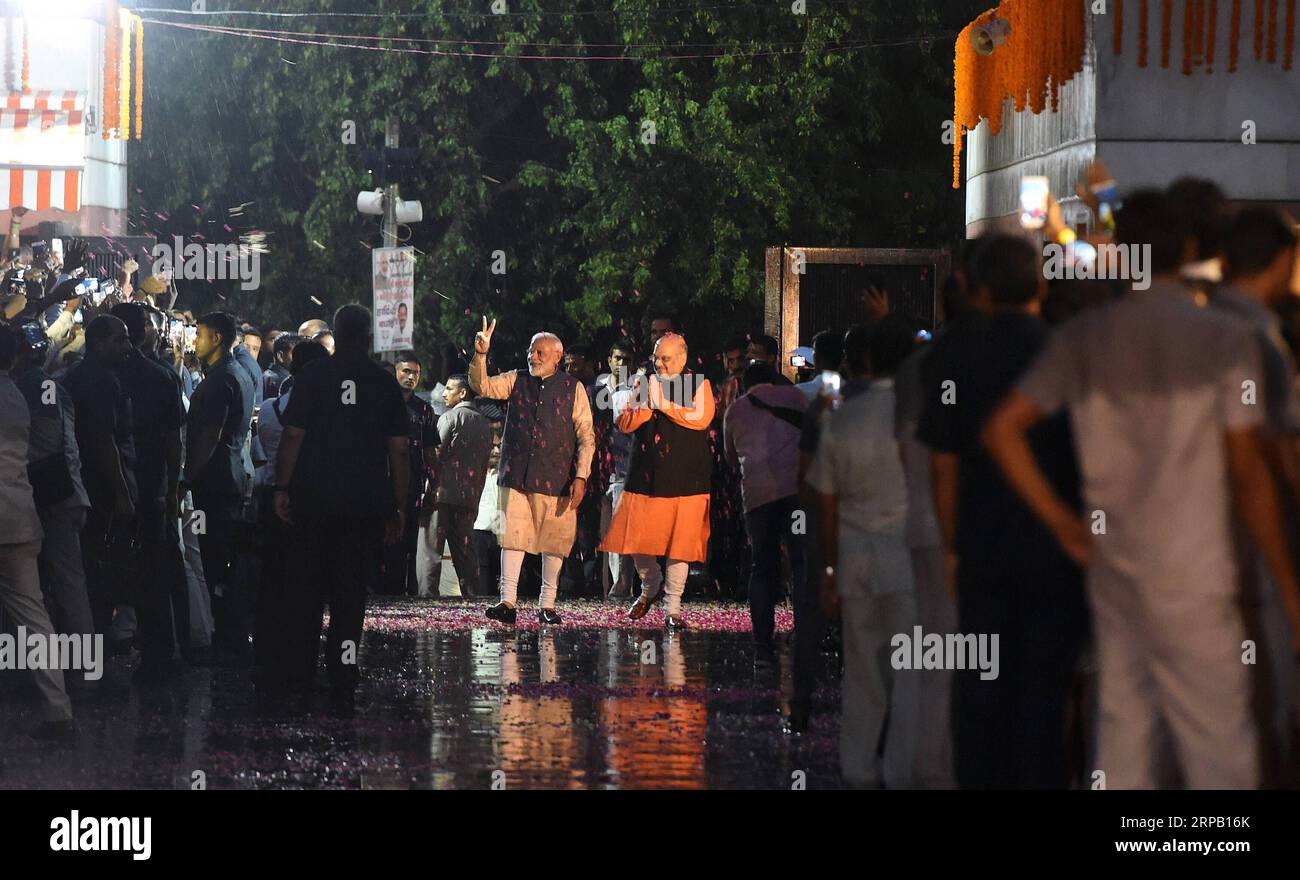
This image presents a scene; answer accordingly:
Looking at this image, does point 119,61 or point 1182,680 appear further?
point 119,61

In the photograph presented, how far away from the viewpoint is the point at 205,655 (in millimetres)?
14023

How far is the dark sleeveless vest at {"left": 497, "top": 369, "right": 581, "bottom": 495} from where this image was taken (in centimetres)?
1641

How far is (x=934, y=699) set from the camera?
8.12m

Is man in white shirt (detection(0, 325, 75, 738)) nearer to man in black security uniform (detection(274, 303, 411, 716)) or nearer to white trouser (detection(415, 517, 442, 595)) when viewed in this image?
man in black security uniform (detection(274, 303, 411, 716))

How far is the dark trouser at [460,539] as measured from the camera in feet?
64.4

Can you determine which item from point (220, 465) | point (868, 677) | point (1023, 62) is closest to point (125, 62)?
point (1023, 62)

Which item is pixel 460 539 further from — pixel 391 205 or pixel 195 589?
pixel 391 205

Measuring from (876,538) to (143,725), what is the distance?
4072mm

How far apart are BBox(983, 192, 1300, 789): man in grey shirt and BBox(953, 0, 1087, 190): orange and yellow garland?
32.3 feet

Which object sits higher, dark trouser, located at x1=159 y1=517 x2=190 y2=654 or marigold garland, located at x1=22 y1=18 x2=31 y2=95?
marigold garland, located at x1=22 y1=18 x2=31 y2=95

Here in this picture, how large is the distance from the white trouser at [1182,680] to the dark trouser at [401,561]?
1367cm

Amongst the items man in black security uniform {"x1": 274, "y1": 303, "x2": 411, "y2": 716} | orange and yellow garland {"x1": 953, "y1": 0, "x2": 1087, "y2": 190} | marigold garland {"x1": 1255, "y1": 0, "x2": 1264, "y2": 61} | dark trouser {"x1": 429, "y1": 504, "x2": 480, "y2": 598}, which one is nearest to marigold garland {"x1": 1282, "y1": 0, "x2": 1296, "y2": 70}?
marigold garland {"x1": 1255, "y1": 0, "x2": 1264, "y2": 61}

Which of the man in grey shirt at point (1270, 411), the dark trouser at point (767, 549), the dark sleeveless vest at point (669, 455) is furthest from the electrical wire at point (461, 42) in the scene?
the man in grey shirt at point (1270, 411)

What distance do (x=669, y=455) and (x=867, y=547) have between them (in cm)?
756
